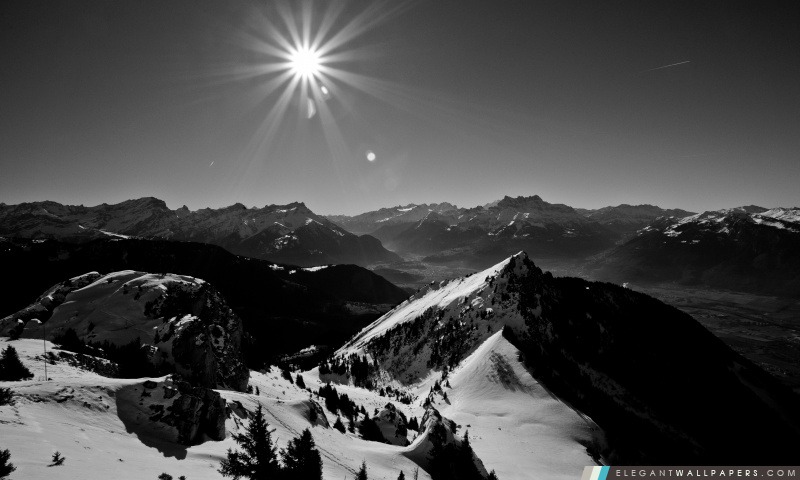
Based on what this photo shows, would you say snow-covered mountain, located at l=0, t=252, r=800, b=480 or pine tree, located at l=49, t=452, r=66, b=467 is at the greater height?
pine tree, located at l=49, t=452, r=66, b=467

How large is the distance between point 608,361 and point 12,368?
117 metres

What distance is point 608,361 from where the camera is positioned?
9794cm

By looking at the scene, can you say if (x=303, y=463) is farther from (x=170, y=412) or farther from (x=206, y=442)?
(x=170, y=412)

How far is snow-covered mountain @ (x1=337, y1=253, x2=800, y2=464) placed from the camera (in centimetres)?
7328

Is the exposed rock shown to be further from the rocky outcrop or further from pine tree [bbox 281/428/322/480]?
the rocky outcrop

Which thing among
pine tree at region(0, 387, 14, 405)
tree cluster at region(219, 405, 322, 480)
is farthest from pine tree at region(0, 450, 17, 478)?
pine tree at region(0, 387, 14, 405)

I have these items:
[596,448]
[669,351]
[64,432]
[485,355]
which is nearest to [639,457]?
[596,448]

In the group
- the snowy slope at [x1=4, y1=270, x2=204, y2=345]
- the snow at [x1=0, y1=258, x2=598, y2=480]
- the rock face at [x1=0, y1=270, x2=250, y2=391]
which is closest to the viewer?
the snow at [x1=0, y1=258, x2=598, y2=480]

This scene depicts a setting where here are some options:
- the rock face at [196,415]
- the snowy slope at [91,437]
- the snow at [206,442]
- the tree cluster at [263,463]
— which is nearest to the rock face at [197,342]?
the snow at [206,442]

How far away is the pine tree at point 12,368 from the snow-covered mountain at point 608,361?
53244 mm

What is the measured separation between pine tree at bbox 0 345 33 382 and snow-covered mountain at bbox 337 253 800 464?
5324cm

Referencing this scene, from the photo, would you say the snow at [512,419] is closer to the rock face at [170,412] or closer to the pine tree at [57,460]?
the rock face at [170,412]

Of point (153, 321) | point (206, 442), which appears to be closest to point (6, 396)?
point (206, 442)

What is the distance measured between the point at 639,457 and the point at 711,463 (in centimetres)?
3845
